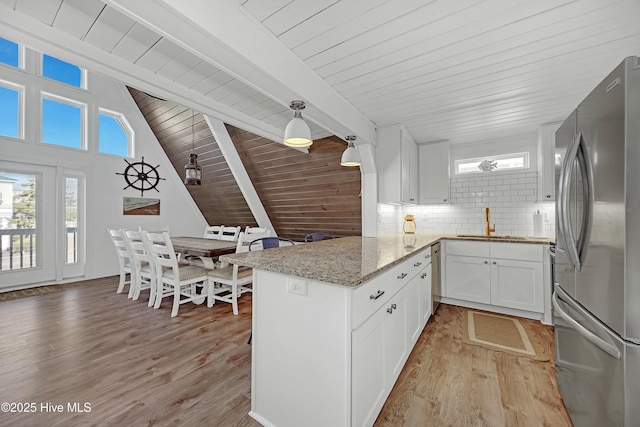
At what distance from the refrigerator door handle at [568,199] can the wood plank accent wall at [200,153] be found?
4365 millimetres

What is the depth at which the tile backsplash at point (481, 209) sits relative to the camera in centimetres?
337

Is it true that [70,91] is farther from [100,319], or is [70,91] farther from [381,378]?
[381,378]

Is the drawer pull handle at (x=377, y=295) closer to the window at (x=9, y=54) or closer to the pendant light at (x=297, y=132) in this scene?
the pendant light at (x=297, y=132)

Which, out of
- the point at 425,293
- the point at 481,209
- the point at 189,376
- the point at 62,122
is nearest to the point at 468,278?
the point at 425,293

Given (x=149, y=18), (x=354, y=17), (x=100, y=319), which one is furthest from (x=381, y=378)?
(x=100, y=319)

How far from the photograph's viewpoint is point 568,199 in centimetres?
133

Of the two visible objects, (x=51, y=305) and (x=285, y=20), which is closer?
(x=285, y=20)

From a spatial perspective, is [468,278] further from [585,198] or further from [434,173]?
[585,198]

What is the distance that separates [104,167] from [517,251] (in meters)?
6.67

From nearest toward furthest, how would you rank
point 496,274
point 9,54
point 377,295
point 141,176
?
point 377,295 → point 496,274 → point 9,54 → point 141,176

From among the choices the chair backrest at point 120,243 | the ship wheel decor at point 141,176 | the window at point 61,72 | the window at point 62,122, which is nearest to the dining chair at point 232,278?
the chair backrest at point 120,243

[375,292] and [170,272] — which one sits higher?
[375,292]

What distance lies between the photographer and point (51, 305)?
332 cm

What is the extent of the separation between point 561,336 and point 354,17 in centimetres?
223
